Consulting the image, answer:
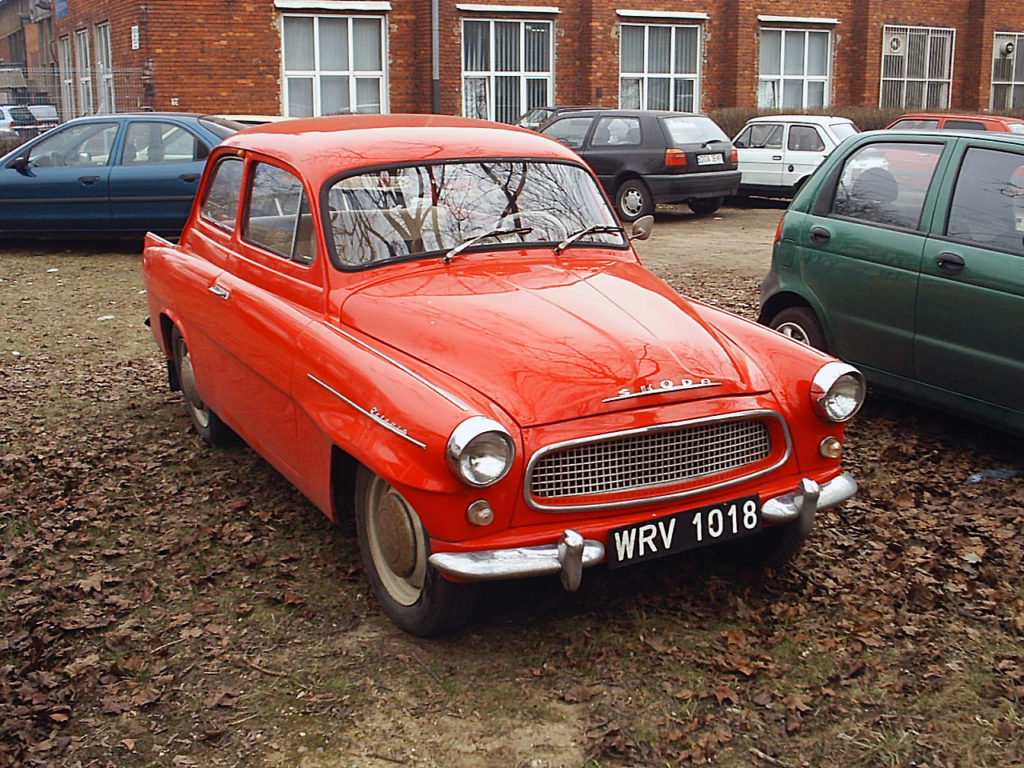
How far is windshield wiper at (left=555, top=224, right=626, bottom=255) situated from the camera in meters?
5.07

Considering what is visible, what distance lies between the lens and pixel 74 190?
12.6m

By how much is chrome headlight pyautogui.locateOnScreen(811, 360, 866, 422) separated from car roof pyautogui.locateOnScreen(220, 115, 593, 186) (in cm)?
177

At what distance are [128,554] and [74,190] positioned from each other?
8866 mm

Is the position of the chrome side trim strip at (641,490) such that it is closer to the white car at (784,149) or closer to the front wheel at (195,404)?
the front wheel at (195,404)

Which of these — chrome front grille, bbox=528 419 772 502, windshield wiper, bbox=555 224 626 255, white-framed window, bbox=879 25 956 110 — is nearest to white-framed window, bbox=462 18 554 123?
white-framed window, bbox=879 25 956 110

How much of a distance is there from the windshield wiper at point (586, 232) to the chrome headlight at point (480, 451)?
1605 mm

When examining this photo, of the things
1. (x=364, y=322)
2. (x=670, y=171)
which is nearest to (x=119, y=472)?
(x=364, y=322)

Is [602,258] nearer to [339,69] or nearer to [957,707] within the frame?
[957,707]

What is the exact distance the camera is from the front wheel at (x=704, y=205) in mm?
18375

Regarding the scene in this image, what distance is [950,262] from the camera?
5812 mm

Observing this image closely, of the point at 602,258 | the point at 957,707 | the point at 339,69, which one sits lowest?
the point at 957,707

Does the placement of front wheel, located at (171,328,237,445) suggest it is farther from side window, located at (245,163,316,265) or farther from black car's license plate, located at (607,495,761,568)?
black car's license plate, located at (607,495,761,568)

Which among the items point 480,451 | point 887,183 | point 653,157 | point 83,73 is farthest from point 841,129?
point 480,451

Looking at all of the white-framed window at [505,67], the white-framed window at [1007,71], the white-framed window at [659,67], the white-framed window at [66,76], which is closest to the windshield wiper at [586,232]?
the white-framed window at [505,67]
